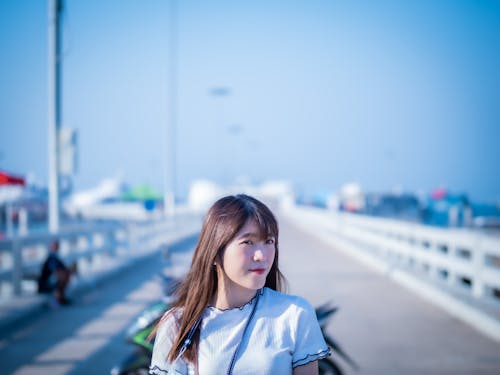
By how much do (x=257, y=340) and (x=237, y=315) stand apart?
0.13m

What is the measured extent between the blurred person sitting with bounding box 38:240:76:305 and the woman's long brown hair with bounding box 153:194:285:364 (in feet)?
22.4

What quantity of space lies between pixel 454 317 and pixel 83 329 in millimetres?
5320

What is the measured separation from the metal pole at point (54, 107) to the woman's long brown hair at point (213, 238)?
368 inches

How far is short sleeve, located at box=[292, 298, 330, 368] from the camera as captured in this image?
1938 millimetres

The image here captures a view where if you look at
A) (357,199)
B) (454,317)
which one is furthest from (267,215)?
(357,199)

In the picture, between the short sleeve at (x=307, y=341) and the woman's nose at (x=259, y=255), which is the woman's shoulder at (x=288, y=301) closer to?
the short sleeve at (x=307, y=341)

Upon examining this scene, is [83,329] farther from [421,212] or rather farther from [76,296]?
[421,212]

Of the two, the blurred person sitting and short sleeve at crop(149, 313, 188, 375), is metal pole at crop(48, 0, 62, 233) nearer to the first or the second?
the blurred person sitting

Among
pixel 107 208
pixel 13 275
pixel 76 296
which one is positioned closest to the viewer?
pixel 13 275

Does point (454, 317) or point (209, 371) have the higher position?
point (209, 371)

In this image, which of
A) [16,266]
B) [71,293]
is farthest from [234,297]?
[71,293]

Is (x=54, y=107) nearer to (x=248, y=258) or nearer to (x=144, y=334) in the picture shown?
(x=144, y=334)

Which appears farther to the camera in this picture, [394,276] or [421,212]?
[421,212]

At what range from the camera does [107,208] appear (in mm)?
66250
